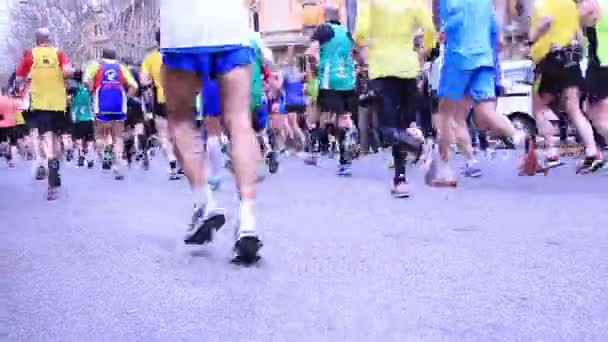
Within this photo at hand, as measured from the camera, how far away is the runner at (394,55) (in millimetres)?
8562

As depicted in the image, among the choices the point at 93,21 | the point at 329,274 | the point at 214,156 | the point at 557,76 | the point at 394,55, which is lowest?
the point at 329,274

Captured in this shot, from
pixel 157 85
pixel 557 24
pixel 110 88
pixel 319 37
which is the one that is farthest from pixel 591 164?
pixel 110 88

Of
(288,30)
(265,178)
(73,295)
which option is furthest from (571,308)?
(288,30)

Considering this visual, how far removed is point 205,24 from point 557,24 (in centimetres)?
584

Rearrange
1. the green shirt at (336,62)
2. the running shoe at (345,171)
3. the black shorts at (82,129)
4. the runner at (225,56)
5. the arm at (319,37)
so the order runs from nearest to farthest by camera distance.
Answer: the runner at (225,56) → the arm at (319,37) → the running shoe at (345,171) → the green shirt at (336,62) → the black shorts at (82,129)

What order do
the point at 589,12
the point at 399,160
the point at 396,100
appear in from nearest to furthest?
the point at 399,160 → the point at 396,100 → the point at 589,12

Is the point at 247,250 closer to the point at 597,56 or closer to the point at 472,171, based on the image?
the point at 597,56

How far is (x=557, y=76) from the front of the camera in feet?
31.7

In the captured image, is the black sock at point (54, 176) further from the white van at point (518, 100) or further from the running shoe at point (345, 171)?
the white van at point (518, 100)

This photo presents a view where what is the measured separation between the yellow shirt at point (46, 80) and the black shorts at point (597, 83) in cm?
550

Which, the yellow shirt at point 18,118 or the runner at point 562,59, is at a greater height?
the runner at point 562,59

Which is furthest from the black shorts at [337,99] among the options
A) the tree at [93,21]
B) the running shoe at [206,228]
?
the tree at [93,21]

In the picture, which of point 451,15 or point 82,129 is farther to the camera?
point 82,129

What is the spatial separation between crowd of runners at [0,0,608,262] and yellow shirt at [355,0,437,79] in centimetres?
1
